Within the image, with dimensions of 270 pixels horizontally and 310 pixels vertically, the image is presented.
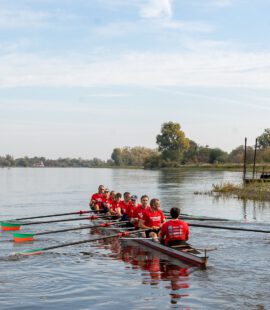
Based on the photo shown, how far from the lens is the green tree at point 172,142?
145 m

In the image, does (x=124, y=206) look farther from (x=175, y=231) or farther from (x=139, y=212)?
(x=175, y=231)

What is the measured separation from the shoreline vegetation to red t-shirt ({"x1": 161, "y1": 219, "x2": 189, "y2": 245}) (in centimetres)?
2211

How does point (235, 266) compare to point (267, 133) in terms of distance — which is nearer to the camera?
point (235, 266)

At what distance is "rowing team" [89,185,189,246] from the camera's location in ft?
44.1

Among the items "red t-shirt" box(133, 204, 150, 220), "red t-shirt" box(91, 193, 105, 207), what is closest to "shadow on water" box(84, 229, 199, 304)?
"red t-shirt" box(133, 204, 150, 220)

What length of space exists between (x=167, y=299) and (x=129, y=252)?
5.61 metres

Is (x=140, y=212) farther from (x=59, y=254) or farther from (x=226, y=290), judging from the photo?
(x=226, y=290)

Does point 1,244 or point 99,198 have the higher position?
point 99,198

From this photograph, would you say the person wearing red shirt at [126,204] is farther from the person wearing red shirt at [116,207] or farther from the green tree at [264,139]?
the green tree at [264,139]

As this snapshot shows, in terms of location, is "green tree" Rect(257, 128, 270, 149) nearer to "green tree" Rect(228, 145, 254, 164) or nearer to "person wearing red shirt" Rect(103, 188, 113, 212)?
"green tree" Rect(228, 145, 254, 164)

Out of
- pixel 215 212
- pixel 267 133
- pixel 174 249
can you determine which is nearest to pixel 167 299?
pixel 174 249

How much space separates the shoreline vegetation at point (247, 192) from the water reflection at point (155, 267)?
65.3 ft

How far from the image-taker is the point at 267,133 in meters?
162

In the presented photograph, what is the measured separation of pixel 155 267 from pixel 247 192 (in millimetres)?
25224
